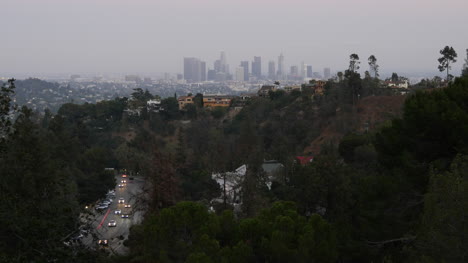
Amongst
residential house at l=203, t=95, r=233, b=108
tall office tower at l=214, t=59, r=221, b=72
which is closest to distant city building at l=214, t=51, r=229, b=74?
tall office tower at l=214, t=59, r=221, b=72

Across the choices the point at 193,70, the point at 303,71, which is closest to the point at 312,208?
the point at 303,71

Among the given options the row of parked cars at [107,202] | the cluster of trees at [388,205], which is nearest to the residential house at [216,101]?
the row of parked cars at [107,202]

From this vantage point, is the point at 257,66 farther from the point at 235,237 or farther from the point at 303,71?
the point at 235,237

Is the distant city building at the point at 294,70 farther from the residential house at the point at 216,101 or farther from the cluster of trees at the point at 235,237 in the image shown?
the cluster of trees at the point at 235,237

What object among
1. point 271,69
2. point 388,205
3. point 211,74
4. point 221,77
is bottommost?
point 388,205

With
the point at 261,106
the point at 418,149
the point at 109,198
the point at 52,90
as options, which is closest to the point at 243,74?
the point at 52,90

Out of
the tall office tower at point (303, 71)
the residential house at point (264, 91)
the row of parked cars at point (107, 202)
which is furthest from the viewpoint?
the tall office tower at point (303, 71)

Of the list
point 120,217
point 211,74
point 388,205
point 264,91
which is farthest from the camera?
point 211,74

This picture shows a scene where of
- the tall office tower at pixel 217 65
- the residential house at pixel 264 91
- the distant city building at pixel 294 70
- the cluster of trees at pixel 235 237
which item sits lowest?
the cluster of trees at pixel 235 237

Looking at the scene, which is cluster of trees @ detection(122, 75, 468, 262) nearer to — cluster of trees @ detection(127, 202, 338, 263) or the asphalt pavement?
cluster of trees @ detection(127, 202, 338, 263)
